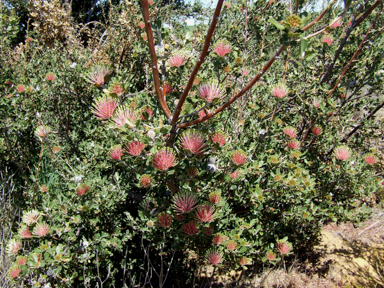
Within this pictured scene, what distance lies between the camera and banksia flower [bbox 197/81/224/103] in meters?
1.08

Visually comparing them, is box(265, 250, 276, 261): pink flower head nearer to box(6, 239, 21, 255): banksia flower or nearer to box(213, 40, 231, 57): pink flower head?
box(213, 40, 231, 57): pink flower head

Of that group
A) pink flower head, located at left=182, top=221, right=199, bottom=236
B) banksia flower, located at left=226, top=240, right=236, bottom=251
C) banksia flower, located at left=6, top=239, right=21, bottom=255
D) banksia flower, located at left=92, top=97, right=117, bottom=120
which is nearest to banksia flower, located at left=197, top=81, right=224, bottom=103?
banksia flower, located at left=92, top=97, right=117, bottom=120

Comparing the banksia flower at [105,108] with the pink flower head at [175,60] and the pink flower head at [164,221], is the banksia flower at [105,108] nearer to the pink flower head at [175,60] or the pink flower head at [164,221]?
the pink flower head at [175,60]

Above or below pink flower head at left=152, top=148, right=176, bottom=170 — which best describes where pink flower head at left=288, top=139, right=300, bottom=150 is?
above

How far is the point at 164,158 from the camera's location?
109 cm

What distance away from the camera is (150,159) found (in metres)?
1.14

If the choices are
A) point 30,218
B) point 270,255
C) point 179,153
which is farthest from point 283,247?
point 30,218

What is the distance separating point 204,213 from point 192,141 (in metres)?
0.34

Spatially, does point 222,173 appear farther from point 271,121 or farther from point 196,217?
point 271,121

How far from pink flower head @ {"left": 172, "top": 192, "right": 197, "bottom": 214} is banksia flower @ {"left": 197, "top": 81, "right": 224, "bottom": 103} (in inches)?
16.9

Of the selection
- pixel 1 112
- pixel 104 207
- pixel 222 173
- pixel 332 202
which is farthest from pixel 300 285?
pixel 1 112

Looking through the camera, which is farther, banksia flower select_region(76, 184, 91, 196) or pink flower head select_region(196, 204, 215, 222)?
banksia flower select_region(76, 184, 91, 196)

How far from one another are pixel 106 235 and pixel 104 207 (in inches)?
7.0

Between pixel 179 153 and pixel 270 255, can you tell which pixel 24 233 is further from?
pixel 270 255
